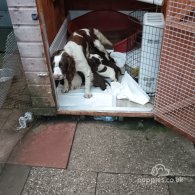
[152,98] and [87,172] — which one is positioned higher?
[152,98]

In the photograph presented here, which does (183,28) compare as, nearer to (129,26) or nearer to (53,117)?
(53,117)

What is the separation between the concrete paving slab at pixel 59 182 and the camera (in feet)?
6.75

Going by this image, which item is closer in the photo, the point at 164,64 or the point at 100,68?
the point at 164,64

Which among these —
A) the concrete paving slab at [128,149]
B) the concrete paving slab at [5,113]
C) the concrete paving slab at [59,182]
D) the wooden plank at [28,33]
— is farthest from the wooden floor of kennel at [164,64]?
the concrete paving slab at [59,182]

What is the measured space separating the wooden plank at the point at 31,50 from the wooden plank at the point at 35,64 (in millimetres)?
38

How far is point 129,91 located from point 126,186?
103 cm

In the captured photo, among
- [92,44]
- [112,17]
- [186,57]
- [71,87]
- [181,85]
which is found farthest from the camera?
[112,17]

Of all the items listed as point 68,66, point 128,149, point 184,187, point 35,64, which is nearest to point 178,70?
point 128,149

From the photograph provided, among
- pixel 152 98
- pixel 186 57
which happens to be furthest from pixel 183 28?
pixel 152 98

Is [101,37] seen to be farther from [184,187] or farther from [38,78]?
[184,187]

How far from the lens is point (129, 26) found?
3760 millimetres

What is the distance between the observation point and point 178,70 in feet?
7.16

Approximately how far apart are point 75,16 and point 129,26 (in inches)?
32.2

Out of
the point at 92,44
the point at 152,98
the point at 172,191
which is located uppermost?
the point at 92,44
